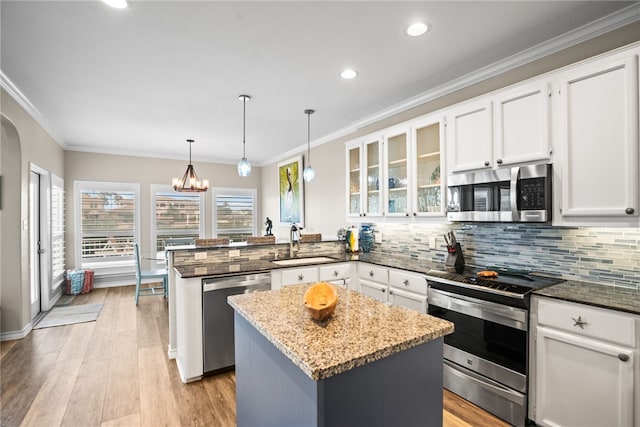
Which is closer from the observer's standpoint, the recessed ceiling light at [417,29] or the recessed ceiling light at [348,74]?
the recessed ceiling light at [417,29]

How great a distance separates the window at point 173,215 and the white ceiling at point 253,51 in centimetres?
260

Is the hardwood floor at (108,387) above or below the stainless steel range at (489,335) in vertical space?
below

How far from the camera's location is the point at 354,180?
4.02m

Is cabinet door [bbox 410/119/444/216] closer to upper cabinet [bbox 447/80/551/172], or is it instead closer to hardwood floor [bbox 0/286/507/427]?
upper cabinet [bbox 447/80/551/172]

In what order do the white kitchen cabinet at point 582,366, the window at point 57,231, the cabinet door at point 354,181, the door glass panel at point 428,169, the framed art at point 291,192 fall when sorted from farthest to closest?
the framed art at point 291,192 < the window at point 57,231 < the cabinet door at point 354,181 < the door glass panel at point 428,169 < the white kitchen cabinet at point 582,366

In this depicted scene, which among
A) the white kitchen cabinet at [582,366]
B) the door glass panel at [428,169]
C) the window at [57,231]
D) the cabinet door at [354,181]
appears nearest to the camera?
the white kitchen cabinet at [582,366]

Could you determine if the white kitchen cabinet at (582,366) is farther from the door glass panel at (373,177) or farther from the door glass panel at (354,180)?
the door glass panel at (354,180)

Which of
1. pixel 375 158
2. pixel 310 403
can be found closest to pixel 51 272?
pixel 375 158

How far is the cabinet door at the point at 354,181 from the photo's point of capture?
12.8 ft

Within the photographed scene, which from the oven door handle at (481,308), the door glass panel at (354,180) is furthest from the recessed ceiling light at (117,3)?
the oven door handle at (481,308)

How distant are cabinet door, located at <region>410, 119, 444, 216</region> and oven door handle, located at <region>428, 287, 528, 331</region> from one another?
0.78 meters

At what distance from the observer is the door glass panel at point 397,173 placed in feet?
10.9

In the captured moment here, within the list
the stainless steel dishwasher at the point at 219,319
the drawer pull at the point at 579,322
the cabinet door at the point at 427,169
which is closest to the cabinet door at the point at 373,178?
the cabinet door at the point at 427,169

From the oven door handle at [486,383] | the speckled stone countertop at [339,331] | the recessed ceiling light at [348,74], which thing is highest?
the recessed ceiling light at [348,74]
